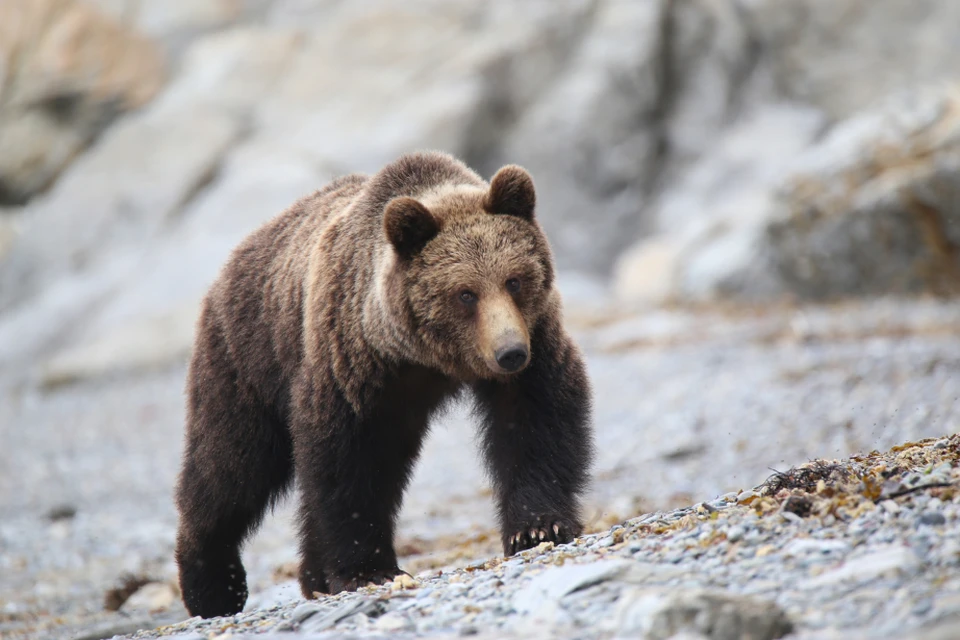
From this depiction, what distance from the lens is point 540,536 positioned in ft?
17.5

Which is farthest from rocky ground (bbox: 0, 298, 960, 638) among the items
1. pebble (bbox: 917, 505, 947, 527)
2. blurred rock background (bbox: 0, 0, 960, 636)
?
blurred rock background (bbox: 0, 0, 960, 636)

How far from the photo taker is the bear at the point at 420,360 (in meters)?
5.43

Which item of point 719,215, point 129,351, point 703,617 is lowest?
point 703,617

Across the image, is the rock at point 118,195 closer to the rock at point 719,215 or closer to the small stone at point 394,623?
the rock at point 719,215

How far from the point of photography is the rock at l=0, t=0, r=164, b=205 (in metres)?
27.4

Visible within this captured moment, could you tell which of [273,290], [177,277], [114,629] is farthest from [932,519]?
[177,277]

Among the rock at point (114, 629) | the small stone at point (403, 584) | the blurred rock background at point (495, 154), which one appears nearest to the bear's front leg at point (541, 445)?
the small stone at point (403, 584)

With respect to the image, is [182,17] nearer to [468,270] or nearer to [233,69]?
[233,69]

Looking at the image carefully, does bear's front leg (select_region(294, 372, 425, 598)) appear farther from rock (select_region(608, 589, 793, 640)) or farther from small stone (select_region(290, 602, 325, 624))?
rock (select_region(608, 589, 793, 640))

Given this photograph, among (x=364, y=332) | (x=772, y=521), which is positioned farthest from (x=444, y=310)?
(x=772, y=521)

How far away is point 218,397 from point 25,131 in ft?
78.0

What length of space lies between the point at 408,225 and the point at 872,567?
2.82 meters

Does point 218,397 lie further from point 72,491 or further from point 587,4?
point 587,4

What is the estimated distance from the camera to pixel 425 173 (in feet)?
20.2
